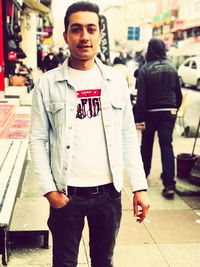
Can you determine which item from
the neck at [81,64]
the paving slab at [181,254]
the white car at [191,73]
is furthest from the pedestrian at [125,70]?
the white car at [191,73]

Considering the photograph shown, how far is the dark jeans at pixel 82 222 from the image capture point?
2.66m

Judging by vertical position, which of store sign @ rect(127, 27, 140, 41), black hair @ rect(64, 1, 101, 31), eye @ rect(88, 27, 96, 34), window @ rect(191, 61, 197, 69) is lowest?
window @ rect(191, 61, 197, 69)

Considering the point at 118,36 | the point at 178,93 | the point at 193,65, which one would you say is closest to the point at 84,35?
the point at 178,93

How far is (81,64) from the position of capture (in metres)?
2.68

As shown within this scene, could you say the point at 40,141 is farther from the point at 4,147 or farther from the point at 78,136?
the point at 4,147

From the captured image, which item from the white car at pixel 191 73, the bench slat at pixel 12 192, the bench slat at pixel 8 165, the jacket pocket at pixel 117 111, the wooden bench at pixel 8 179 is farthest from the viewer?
the white car at pixel 191 73

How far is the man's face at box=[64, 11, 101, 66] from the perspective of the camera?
2588 millimetres

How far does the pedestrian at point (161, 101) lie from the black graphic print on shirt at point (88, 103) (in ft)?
11.8

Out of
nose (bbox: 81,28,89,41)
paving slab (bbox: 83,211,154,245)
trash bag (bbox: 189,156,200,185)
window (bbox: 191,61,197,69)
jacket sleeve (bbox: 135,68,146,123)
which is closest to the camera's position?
nose (bbox: 81,28,89,41)

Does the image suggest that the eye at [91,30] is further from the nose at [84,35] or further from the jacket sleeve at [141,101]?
the jacket sleeve at [141,101]

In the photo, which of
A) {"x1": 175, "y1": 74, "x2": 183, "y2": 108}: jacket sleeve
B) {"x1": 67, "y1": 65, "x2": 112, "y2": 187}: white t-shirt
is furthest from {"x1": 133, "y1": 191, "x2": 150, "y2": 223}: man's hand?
{"x1": 175, "y1": 74, "x2": 183, "y2": 108}: jacket sleeve

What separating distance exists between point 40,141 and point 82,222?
54 cm

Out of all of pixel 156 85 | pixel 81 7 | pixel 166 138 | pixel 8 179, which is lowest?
pixel 8 179

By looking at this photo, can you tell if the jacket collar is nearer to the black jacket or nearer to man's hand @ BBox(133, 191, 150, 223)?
man's hand @ BBox(133, 191, 150, 223)
